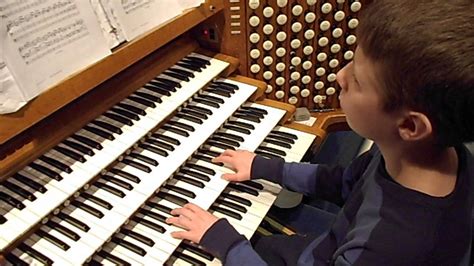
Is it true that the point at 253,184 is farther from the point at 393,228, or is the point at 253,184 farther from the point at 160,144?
the point at 393,228

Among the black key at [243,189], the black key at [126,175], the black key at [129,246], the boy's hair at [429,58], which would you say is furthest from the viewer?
the black key at [243,189]

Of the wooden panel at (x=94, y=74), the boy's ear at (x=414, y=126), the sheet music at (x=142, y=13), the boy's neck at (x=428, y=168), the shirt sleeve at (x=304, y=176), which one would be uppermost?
the sheet music at (x=142, y=13)

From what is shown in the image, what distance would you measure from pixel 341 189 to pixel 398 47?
575 millimetres

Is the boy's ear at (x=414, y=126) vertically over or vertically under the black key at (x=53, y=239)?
over

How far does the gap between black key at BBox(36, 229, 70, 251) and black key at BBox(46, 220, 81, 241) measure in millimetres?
20

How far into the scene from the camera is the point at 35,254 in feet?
3.33

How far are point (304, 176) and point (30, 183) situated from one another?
68 cm

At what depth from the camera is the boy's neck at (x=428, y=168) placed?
854mm

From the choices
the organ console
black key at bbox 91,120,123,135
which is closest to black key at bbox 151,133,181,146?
the organ console

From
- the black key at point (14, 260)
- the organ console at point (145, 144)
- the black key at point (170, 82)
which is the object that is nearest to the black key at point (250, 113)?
the organ console at point (145, 144)

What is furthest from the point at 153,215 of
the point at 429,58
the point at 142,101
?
the point at 429,58

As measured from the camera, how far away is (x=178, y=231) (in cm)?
112

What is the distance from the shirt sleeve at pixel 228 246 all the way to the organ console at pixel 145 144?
0.05 meters

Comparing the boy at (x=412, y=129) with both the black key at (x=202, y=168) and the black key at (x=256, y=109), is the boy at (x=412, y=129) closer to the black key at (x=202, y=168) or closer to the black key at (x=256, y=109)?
the black key at (x=202, y=168)
